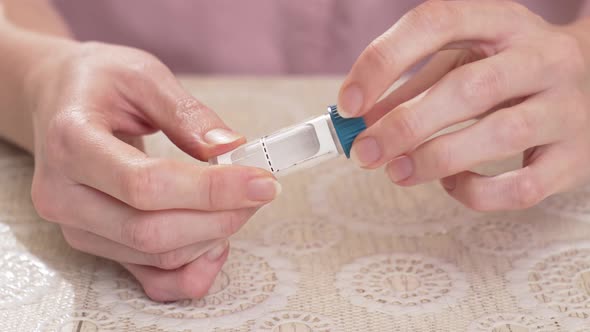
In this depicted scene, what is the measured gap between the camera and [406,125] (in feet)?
1.59

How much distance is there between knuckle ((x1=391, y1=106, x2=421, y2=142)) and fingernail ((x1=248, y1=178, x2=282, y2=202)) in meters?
0.09

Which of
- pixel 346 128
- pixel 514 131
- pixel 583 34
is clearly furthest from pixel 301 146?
pixel 583 34

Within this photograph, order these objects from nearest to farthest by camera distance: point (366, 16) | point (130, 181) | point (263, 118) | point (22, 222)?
point (130, 181), point (22, 222), point (263, 118), point (366, 16)

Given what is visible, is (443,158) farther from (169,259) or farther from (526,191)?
(169,259)

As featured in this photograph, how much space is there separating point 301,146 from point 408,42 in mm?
101

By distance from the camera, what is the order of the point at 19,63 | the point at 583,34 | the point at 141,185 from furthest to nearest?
the point at 19,63 < the point at 583,34 < the point at 141,185

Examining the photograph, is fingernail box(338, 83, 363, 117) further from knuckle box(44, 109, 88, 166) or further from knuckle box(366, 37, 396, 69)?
knuckle box(44, 109, 88, 166)

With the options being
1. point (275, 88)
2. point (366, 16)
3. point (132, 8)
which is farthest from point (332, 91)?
point (132, 8)

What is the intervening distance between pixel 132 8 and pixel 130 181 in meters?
0.56

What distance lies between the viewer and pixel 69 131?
1.68 ft

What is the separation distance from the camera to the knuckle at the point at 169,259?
508 mm

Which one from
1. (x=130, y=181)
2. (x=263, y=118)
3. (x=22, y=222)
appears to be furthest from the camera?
(x=263, y=118)

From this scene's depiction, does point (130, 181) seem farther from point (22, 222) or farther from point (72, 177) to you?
point (22, 222)

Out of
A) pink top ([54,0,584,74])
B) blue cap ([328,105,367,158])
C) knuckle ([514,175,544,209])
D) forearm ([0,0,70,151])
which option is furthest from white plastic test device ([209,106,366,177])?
pink top ([54,0,584,74])
